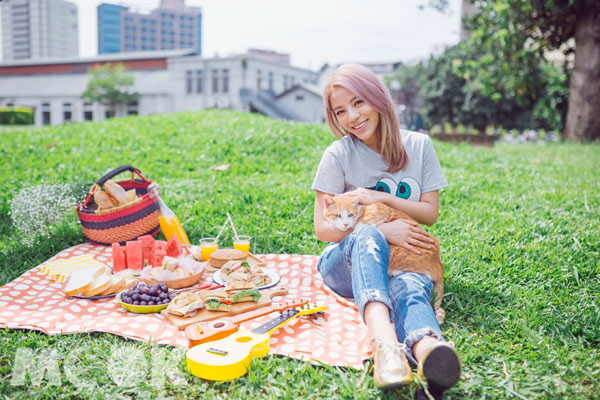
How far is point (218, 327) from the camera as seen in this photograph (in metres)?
2.44

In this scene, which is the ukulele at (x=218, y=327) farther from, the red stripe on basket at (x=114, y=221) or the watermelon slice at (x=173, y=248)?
the red stripe on basket at (x=114, y=221)

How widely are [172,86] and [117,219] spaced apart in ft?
147

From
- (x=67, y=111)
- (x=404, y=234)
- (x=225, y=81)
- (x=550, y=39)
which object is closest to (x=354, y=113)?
(x=404, y=234)

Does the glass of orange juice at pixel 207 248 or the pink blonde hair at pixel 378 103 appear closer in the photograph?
the pink blonde hair at pixel 378 103

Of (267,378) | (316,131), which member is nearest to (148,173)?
(316,131)

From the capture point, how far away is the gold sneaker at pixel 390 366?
1.79m

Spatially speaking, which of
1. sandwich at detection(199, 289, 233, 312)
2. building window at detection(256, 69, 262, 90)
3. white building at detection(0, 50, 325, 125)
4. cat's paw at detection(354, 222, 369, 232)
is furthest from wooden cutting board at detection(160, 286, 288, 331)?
building window at detection(256, 69, 262, 90)

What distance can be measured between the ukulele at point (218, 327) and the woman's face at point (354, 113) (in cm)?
121

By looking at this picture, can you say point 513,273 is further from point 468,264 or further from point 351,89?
point 351,89

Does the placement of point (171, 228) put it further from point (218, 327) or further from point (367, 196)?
point (367, 196)

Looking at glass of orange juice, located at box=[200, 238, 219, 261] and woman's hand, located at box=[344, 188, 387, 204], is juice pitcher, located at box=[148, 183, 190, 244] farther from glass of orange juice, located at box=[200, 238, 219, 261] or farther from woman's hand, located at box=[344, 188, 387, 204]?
woman's hand, located at box=[344, 188, 387, 204]

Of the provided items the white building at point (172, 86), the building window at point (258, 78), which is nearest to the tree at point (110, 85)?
the white building at point (172, 86)

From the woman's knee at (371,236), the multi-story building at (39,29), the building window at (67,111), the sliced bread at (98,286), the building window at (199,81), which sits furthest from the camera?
the multi-story building at (39,29)

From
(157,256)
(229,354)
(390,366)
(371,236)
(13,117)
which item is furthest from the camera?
(13,117)
